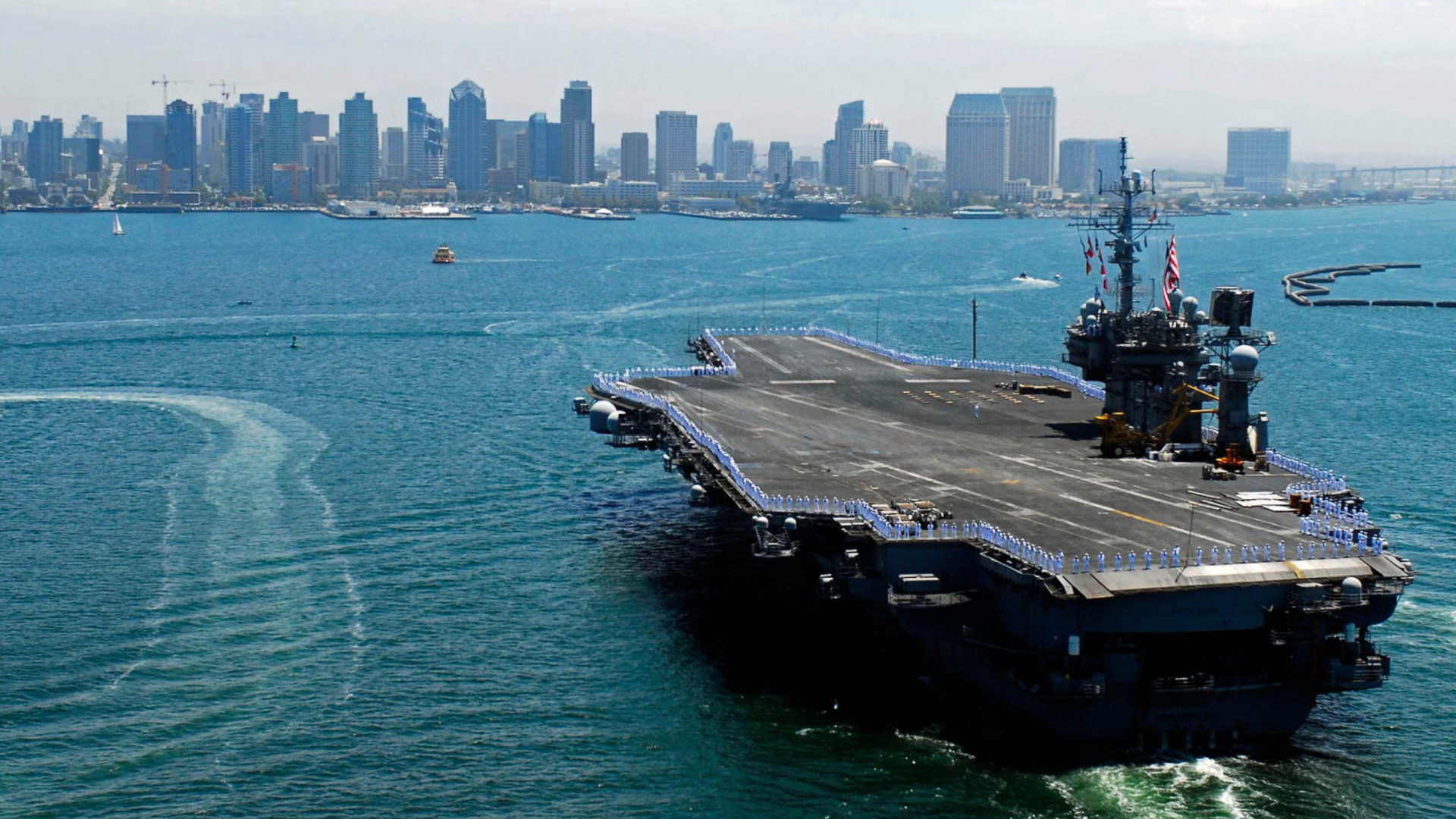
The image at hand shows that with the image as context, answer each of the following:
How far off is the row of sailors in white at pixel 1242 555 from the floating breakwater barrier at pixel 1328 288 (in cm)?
10897

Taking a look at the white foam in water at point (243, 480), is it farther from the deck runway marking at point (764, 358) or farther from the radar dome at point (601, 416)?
the deck runway marking at point (764, 358)

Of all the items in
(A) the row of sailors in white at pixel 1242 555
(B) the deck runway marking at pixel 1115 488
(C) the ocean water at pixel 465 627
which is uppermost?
(B) the deck runway marking at pixel 1115 488

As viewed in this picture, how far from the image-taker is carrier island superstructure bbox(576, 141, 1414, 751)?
37062 mm

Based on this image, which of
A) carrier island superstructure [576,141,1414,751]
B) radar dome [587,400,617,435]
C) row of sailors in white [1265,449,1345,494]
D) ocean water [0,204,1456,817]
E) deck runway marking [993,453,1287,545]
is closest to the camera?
ocean water [0,204,1456,817]

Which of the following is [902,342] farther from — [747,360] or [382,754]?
[382,754]

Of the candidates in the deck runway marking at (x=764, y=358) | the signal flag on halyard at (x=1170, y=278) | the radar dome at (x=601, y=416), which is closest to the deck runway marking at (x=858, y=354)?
the deck runway marking at (x=764, y=358)

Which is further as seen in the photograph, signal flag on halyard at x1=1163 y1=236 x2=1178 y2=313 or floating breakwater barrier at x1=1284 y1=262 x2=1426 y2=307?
floating breakwater barrier at x1=1284 y1=262 x2=1426 y2=307

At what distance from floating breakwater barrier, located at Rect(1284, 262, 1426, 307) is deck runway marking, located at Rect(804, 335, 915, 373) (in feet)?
231

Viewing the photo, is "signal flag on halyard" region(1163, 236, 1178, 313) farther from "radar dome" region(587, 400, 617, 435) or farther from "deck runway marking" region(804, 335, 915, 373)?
"deck runway marking" region(804, 335, 915, 373)

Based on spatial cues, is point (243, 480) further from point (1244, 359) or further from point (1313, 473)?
point (1313, 473)

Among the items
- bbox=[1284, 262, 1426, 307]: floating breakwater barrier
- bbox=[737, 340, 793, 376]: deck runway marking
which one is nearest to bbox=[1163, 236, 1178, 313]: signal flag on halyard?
bbox=[737, 340, 793, 376]: deck runway marking

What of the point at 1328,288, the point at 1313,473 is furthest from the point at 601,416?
the point at 1328,288

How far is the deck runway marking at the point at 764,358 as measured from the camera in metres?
74.5

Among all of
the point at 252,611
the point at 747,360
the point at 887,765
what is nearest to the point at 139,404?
the point at 747,360
